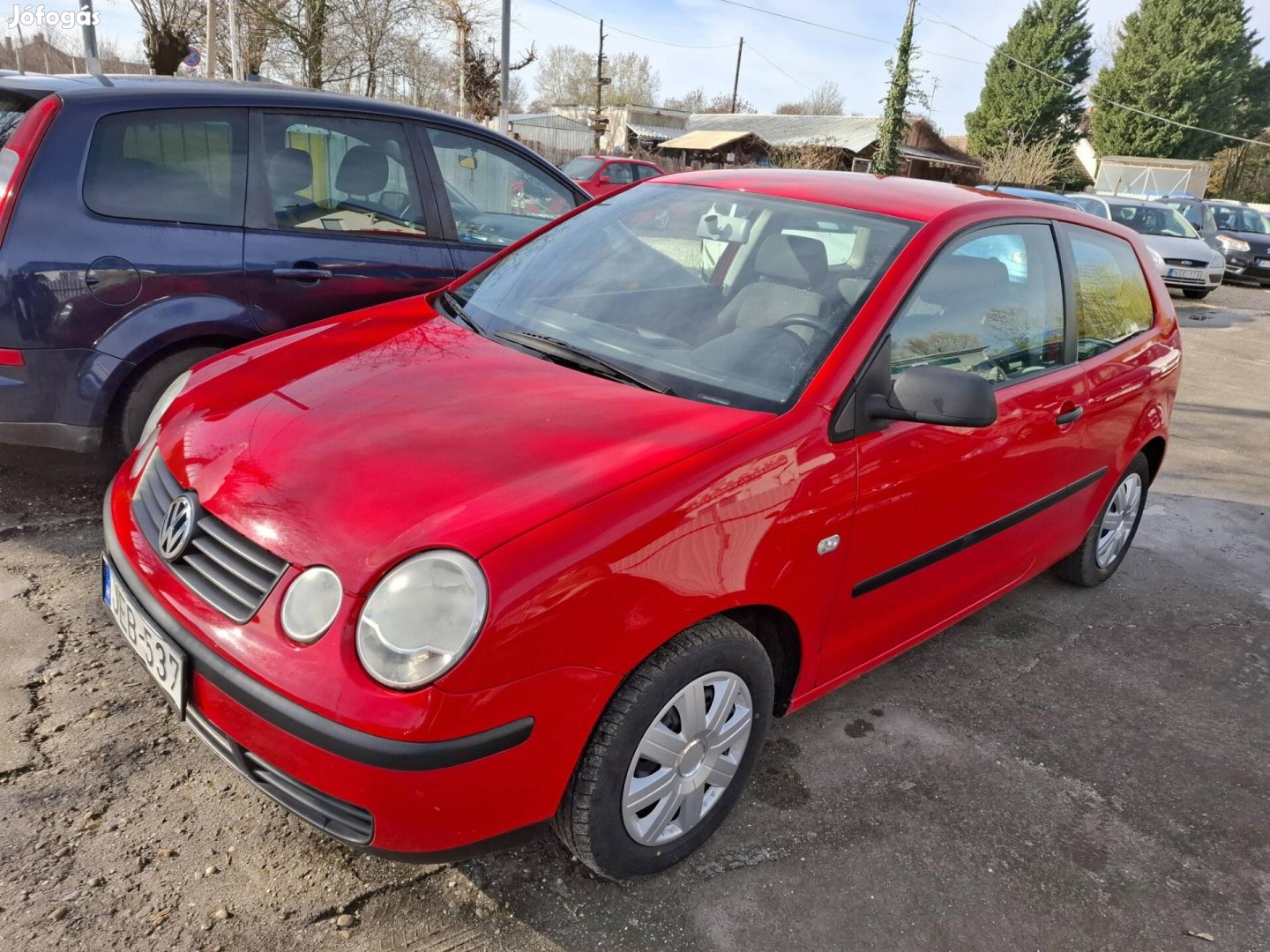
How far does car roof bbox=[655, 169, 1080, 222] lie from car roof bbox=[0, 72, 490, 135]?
1682 mm

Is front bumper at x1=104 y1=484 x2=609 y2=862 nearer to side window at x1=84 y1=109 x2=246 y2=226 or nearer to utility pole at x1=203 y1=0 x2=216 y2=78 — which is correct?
side window at x1=84 y1=109 x2=246 y2=226

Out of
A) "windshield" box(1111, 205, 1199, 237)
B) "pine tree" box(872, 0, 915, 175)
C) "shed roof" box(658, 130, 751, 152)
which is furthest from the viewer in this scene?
"shed roof" box(658, 130, 751, 152)

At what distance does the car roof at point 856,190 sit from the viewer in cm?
273

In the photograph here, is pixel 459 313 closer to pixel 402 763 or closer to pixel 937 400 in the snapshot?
pixel 937 400

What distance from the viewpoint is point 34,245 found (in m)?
3.19

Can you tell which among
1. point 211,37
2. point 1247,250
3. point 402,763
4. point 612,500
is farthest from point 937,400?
point 211,37

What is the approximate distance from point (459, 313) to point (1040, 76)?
174 feet

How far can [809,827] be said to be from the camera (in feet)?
7.85

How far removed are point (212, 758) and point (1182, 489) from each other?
5480 mm

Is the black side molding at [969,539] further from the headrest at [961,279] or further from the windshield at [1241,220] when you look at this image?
the windshield at [1241,220]

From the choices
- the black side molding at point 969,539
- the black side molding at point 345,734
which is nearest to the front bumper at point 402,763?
the black side molding at point 345,734

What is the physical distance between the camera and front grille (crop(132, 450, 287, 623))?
181 cm

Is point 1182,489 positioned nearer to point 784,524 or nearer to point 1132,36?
point 784,524

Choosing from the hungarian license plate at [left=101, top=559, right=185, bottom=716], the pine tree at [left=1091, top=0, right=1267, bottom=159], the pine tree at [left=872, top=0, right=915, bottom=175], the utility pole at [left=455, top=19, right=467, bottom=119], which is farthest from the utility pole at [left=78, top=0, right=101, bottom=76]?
the pine tree at [left=1091, top=0, right=1267, bottom=159]
